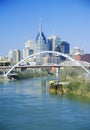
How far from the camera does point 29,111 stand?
7.30 meters

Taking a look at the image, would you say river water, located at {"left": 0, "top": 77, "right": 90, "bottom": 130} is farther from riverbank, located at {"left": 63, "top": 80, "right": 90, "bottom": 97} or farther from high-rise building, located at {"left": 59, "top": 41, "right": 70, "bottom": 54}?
high-rise building, located at {"left": 59, "top": 41, "right": 70, "bottom": 54}

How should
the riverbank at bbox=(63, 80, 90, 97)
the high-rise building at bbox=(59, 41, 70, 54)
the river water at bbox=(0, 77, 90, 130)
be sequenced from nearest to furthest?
1. the river water at bbox=(0, 77, 90, 130)
2. the riverbank at bbox=(63, 80, 90, 97)
3. the high-rise building at bbox=(59, 41, 70, 54)

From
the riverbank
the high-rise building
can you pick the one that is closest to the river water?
the riverbank

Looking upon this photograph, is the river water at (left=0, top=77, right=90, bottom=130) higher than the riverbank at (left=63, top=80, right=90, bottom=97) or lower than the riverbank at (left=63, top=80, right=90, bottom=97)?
lower

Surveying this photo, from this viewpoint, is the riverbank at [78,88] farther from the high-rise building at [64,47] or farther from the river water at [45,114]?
the high-rise building at [64,47]

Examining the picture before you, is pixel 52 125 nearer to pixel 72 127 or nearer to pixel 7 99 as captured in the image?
pixel 72 127

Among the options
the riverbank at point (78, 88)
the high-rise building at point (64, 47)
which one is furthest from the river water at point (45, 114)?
the high-rise building at point (64, 47)

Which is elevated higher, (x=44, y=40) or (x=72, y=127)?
(x=44, y=40)

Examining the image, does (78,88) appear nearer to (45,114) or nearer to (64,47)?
(45,114)

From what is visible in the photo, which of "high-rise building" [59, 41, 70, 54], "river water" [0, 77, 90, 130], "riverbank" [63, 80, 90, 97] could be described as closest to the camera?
"river water" [0, 77, 90, 130]

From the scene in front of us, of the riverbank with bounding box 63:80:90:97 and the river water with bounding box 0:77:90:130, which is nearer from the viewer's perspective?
the river water with bounding box 0:77:90:130

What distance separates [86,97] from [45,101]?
111 cm

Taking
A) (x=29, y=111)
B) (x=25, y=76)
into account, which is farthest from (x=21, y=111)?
(x=25, y=76)

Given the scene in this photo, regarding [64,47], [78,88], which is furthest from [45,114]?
[64,47]
